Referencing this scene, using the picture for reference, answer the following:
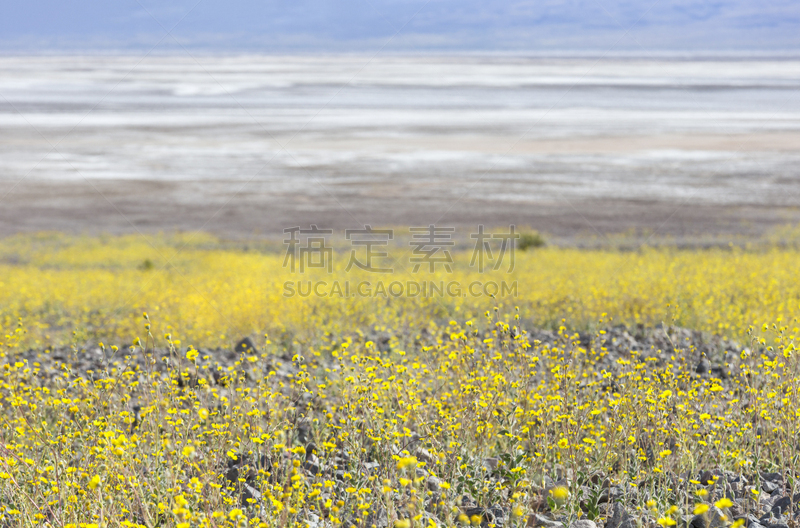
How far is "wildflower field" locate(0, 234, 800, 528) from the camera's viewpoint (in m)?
3.45

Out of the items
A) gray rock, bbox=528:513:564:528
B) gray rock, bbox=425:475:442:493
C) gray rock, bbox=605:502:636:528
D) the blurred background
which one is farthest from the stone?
the blurred background

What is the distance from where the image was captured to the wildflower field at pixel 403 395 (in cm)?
345

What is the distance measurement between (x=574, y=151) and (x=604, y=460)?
115 ft

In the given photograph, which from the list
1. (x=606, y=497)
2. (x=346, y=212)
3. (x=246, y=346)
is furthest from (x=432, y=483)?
(x=346, y=212)

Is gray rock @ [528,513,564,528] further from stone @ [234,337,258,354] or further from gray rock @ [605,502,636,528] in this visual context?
stone @ [234,337,258,354]

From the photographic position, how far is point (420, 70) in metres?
100

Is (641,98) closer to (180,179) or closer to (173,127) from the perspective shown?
(173,127)

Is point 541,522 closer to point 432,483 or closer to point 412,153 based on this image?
point 432,483

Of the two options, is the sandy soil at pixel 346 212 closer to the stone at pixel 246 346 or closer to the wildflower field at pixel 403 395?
the wildflower field at pixel 403 395

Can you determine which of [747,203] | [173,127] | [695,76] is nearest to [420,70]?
[695,76]

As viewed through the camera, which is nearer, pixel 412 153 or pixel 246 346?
pixel 246 346

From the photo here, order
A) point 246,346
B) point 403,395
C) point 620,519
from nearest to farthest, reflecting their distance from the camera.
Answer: point 620,519
point 403,395
point 246,346

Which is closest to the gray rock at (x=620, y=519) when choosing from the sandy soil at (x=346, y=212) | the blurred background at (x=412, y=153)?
the blurred background at (x=412, y=153)

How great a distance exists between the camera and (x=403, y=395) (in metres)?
4.48
